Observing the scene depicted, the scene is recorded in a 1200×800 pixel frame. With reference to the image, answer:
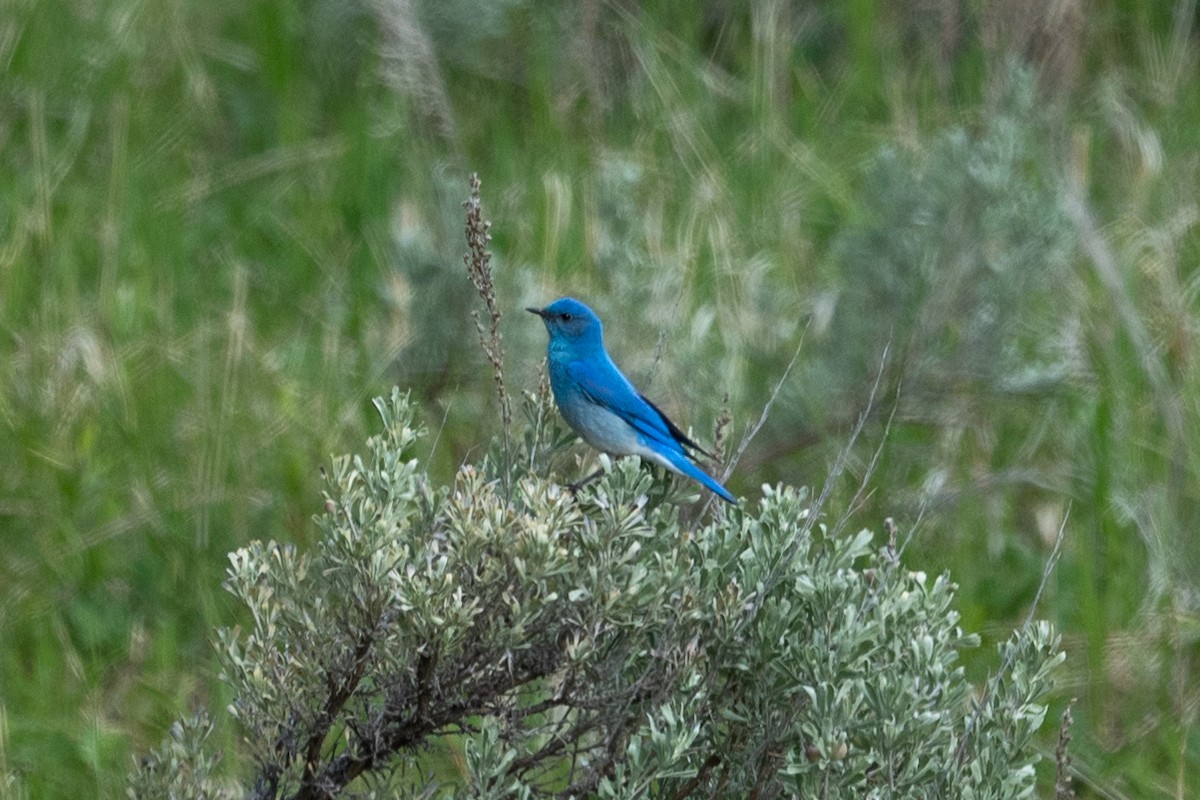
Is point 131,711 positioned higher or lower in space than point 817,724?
lower

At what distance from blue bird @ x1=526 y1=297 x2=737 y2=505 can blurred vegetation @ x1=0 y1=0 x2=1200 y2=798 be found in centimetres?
39

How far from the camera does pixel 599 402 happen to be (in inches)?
160

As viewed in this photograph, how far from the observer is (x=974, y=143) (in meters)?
5.52

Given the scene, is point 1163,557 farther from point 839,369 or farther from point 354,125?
point 354,125

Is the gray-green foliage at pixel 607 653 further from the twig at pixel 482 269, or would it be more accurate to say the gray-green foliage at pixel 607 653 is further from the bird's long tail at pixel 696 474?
the bird's long tail at pixel 696 474

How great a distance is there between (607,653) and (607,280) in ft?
8.84

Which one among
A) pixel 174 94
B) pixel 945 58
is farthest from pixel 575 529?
pixel 174 94

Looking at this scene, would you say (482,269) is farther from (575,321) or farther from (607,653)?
(575,321)

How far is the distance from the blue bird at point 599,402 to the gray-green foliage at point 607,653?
2.86 feet

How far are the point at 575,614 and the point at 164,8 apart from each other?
534 cm

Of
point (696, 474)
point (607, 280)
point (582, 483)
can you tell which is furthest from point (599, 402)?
point (607, 280)

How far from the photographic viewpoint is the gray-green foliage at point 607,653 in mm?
2666

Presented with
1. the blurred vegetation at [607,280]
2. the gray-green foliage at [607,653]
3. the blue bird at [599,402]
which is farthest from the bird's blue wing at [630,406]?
the gray-green foliage at [607,653]

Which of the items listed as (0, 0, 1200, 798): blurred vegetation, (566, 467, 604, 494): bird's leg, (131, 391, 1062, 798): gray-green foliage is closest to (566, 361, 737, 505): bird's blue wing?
(566, 467, 604, 494): bird's leg
